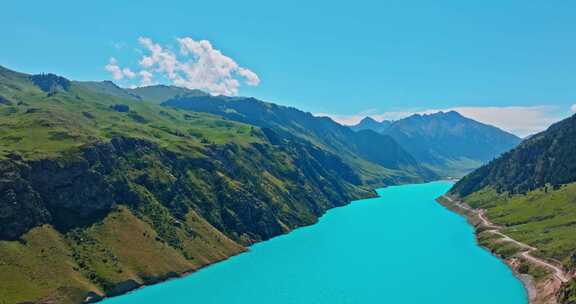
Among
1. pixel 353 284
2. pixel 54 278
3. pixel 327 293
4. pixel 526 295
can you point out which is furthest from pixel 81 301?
pixel 526 295

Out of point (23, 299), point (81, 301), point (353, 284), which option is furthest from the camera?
point (353, 284)

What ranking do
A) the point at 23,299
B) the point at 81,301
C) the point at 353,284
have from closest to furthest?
the point at 23,299, the point at 81,301, the point at 353,284

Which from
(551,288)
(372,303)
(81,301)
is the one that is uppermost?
(551,288)

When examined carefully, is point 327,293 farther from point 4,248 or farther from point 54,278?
point 4,248

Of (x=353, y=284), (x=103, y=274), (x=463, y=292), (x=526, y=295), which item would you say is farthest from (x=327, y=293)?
(x=103, y=274)

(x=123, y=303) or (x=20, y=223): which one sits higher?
(x=20, y=223)

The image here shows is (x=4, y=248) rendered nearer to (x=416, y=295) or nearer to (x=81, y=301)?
(x=81, y=301)

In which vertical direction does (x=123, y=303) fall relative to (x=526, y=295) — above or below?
below

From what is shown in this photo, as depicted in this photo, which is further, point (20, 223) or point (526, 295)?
point (20, 223)

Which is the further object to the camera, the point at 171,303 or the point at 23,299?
the point at 171,303
